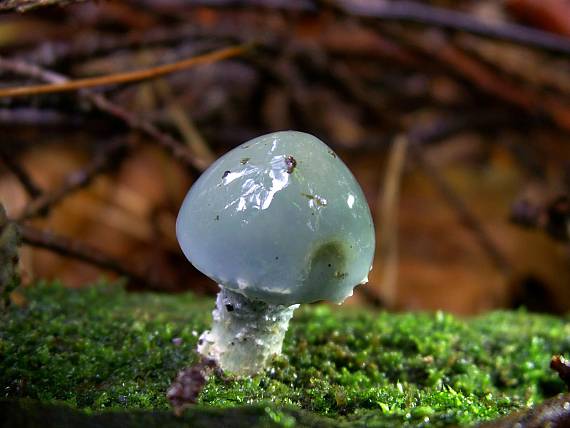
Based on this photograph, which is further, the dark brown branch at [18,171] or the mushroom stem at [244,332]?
the dark brown branch at [18,171]

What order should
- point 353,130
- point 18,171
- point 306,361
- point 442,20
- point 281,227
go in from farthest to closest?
point 353,130
point 442,20
point 18,171
point 306,361
point 281,227

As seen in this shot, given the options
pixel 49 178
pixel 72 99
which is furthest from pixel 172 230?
pixel 72 99

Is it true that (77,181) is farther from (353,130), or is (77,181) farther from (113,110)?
(353,130)

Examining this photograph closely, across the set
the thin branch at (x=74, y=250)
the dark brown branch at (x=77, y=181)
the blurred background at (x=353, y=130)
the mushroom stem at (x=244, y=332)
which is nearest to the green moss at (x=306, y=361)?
the mushroom stem at (x=244, y=332)

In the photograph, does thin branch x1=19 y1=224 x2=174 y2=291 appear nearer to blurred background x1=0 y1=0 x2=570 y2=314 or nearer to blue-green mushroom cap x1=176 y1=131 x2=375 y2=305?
blurred background x1=0 y1=0 x2=570 y2=314

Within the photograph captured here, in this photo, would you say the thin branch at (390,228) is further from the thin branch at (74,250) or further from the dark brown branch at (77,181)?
the dark brown branch at (77,181)

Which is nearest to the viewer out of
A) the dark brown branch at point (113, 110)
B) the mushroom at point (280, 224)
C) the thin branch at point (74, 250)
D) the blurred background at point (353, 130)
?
the mushroom at point (280, 224)

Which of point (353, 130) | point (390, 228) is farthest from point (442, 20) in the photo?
point (353, 130)
